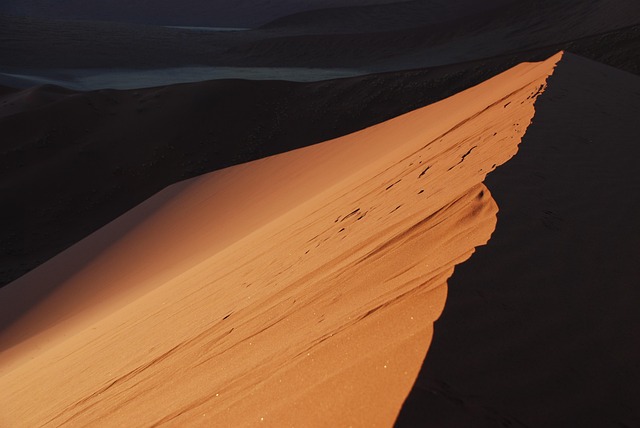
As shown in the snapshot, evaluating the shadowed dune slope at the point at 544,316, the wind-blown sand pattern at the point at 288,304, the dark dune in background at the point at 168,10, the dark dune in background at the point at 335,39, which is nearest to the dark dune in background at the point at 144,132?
the wind-blown sand pattern at the point at 288,304

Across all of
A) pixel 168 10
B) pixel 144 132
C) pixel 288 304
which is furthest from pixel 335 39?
pixel 288 304

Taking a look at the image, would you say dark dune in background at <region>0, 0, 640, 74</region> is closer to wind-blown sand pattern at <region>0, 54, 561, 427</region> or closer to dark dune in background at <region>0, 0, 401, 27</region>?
dark dune in background at <region>0, 0, 401, 27</region>

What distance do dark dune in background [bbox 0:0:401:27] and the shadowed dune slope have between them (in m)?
46.3

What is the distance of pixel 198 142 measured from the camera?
17.7m

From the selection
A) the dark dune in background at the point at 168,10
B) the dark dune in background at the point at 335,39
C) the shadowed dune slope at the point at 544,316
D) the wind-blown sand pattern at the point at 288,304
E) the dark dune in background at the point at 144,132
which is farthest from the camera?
the dark dune in background at the point at 168,10

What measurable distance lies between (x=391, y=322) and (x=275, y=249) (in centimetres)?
305

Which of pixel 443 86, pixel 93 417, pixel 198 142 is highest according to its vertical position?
pixel 198 142

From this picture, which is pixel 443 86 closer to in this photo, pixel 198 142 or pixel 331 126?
pixel 331 126

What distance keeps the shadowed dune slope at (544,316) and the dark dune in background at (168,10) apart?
152 ft

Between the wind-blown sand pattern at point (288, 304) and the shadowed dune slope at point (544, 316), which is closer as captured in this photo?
the shadowed dune slope at point (544, 316)

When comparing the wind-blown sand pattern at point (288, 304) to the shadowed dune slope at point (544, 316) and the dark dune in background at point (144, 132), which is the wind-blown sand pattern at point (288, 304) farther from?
the dark dune in background at point (144, 132)

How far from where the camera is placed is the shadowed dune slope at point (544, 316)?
93.0 inches

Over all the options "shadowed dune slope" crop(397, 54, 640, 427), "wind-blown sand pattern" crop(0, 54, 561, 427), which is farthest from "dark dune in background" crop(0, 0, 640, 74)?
"shadowed dune slope" crop(397, 54, 640, 427)

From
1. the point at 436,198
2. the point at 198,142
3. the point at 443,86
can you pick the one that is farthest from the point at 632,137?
the point at 198,142
